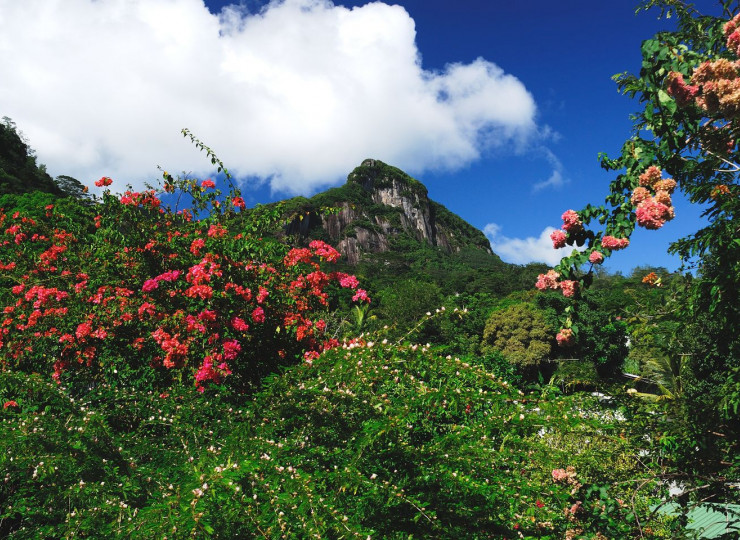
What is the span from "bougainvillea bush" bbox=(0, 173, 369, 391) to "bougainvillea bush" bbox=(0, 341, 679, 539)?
44.1 inches

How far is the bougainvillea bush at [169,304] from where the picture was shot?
16.2 ft

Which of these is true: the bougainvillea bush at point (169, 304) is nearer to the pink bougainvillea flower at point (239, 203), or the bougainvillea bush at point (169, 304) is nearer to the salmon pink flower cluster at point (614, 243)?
the pink bougainvillea flower at point (239, 203)

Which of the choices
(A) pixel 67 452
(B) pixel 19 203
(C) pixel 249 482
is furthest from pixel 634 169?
(B) pixel 19 203

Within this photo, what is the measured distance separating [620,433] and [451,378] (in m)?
2.04

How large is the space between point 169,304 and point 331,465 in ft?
10.7

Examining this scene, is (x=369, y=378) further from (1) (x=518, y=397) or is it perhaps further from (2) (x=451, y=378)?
(1) (x=518, y=397)

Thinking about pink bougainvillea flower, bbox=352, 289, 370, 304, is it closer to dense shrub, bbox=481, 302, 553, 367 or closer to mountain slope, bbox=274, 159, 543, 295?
dense shrub, bbox=481, 302, 553, 367

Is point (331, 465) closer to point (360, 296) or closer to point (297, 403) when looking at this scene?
point (297, 403)

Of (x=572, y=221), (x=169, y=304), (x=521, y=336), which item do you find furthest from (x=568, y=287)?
(x=521, y=336)

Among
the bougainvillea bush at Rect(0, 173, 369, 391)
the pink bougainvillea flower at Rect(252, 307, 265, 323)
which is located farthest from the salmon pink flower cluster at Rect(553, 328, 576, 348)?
the pink bougainvillea flower at Rect(252, 307, 265, 323)

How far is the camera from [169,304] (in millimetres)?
5383

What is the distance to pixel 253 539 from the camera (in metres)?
2.33

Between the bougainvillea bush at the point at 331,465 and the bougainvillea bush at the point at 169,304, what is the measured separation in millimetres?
1121

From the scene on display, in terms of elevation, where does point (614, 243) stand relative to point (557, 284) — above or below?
above
